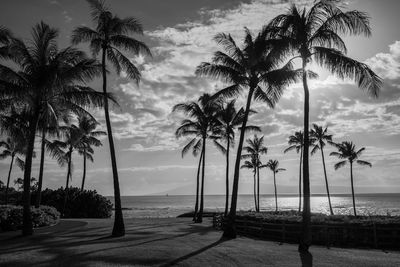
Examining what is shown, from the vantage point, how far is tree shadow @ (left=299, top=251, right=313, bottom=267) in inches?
560

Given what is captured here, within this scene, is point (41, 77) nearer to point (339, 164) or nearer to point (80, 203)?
point (80, 203)

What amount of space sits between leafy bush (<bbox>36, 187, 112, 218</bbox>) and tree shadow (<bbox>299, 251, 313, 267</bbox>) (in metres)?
39.0

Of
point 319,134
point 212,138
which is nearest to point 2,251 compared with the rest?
point 212,138

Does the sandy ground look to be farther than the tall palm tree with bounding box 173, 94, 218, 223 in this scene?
No

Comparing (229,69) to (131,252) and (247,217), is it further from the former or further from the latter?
(131,252)

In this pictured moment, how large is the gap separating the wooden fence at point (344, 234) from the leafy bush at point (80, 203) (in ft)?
106

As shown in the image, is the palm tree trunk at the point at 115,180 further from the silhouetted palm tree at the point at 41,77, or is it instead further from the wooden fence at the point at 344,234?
the wooden fence at the point at 344,234

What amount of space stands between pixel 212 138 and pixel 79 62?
61.1 feet

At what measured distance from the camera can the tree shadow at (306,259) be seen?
14234 millimetres

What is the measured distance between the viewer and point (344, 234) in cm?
2127

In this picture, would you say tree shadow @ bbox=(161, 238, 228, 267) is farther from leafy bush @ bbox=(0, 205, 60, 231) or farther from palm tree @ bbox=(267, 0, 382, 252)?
leafy bush @ bbox=(0, 205, 60, 231)

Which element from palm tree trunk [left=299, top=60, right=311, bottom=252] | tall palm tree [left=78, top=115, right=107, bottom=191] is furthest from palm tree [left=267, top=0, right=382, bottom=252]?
tall palm tree [left=78, top=115, right=107, bottom=191]

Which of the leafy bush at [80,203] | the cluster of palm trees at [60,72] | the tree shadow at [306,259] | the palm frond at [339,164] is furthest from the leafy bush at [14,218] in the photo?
the palm frond at [339,164]

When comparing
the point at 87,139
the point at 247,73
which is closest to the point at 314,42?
the point at 247,73
